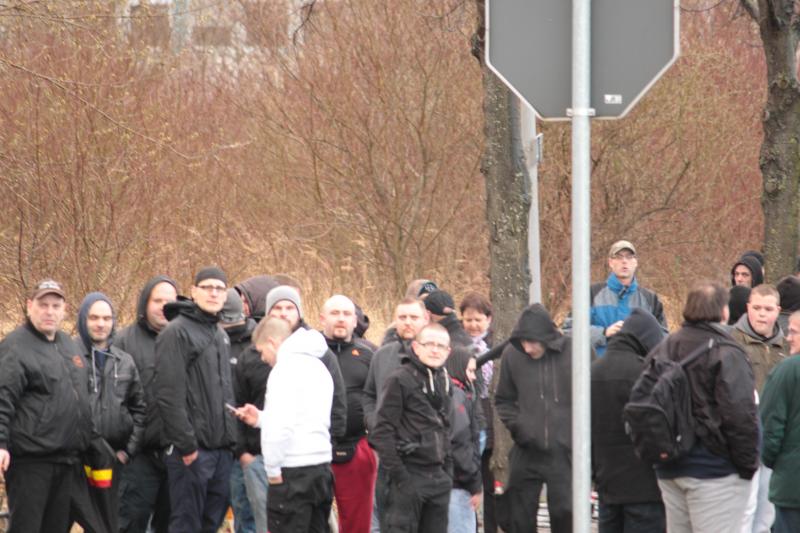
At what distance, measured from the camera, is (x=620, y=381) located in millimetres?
8062

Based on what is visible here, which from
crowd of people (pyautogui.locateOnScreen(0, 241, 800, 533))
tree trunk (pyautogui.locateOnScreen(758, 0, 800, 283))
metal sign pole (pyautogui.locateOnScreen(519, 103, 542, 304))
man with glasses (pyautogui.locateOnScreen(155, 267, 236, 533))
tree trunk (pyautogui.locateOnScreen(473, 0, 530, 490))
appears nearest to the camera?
crowd of people (pyautogui.locateOnScreen(0, 241, 800, 533))

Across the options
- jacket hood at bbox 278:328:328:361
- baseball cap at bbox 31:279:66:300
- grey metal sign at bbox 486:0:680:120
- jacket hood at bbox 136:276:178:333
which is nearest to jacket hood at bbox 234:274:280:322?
jacket hood at bbox 136:276:178:333

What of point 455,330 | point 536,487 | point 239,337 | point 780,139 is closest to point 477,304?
point 455,330

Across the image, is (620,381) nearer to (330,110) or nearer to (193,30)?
(330,110)

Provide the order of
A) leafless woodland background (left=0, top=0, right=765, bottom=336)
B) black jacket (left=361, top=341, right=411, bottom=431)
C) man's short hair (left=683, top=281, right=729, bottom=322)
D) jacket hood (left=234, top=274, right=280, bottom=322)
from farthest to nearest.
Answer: leafless woodland background (left=0, top=0, right=765, bottom=336), jacket hood (left=234, top=274, right=280, bottom=322), black jacket (left=361, top=341, right=411, bottom=431), man's short hair (left=683, top=281, right=729, bottom=322)

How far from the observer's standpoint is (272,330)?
8.62m

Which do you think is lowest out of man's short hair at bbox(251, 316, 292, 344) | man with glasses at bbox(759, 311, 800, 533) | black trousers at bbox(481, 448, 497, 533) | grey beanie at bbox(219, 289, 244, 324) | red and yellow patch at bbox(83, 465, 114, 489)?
black trousers at bbox(481, 448, 497, 533)

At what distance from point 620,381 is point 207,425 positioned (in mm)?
2791

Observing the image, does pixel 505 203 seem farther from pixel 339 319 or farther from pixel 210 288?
pixel 210 288

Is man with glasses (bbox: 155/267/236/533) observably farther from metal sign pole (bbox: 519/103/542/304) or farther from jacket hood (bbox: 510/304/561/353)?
metal sign pole (bbox: 519/103/542/304)

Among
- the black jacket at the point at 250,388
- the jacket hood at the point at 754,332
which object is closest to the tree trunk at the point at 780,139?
the jacket hood at the point at 754,332

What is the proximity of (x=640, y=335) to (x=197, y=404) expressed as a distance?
2953 millimetres

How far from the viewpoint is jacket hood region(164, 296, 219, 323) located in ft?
29.8

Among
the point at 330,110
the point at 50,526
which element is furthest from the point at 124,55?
the point at 50,526
